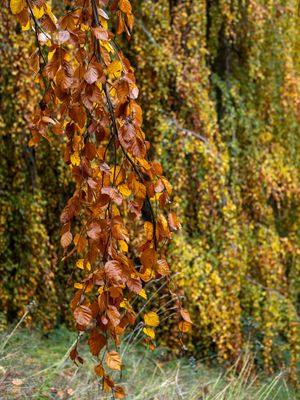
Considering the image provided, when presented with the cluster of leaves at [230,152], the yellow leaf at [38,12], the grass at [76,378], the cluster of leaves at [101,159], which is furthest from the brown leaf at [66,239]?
the cluster of leaves at [230,152]

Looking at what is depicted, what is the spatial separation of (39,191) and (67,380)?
1.56 m

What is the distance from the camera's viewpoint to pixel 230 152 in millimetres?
5629

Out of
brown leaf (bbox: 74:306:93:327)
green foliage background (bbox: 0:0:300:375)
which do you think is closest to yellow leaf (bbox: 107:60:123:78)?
brown leaf (bbox: 74:306:93:327)

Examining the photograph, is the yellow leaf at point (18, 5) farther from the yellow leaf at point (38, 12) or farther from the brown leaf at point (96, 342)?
the brown leaf at point (96, 342)

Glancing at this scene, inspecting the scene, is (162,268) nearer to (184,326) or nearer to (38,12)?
(184,326)

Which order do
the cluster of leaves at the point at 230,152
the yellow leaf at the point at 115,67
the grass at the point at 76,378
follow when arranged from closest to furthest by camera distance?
the yellow leaf at the point at 115,67 → the grass at the point at 76,378 → the cluster of leaves at the point at 230,152

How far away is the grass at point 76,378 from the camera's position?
3.06 m

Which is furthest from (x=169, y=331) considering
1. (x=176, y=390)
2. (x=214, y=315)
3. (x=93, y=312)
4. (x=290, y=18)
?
(x=93, y=312)

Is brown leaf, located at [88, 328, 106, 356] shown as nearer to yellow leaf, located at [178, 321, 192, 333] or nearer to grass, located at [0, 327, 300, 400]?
yellow leaf, located at [178, 321, 192, 333]

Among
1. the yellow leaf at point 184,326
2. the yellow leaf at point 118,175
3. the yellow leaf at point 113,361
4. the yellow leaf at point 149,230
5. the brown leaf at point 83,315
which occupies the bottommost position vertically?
the yellow leaf at point 184,326

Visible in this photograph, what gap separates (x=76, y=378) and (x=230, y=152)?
2.59m

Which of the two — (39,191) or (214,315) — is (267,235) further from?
(39,191)

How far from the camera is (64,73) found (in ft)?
5.47

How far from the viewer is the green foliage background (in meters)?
4.64
